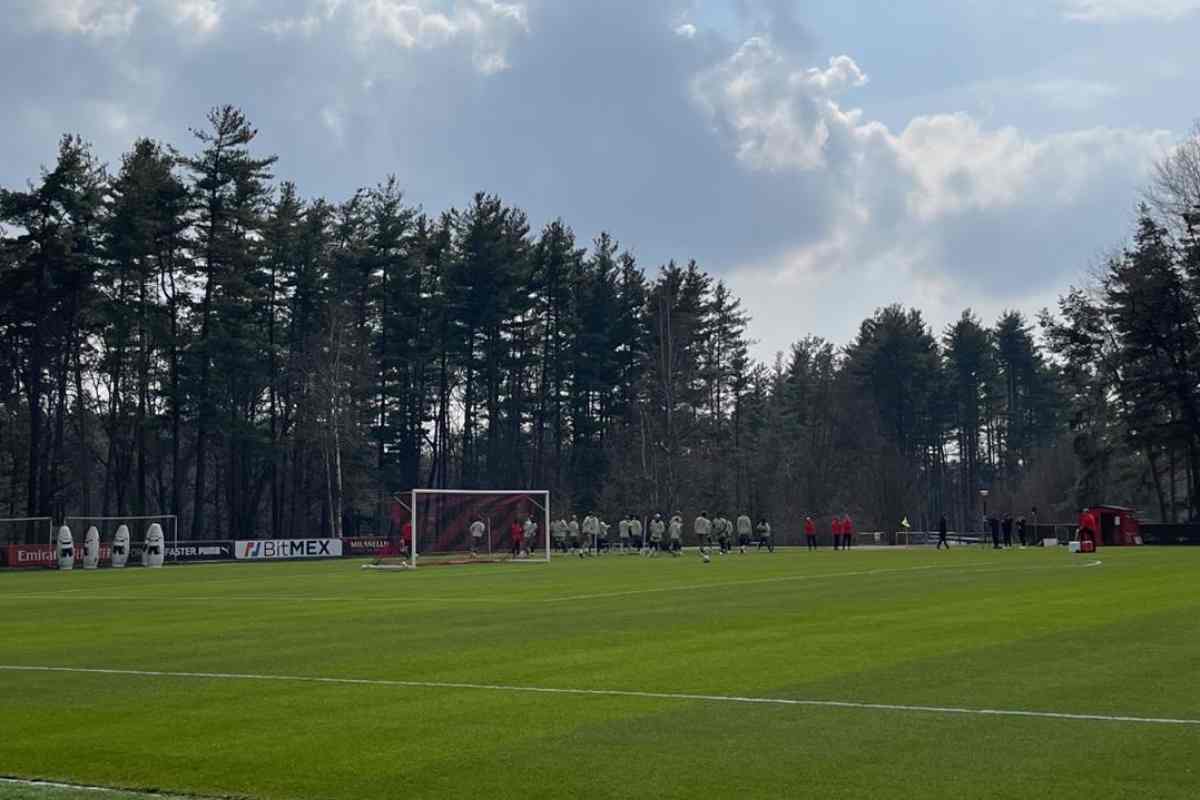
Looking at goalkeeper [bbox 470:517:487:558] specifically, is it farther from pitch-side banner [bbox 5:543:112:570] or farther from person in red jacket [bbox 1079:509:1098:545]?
person in red jacket [bbox 1079:509:1098:545]

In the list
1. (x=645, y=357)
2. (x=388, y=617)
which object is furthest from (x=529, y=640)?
(x=645, y=357)

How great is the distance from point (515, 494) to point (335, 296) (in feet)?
112

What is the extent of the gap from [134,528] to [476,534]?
2484 centimetres

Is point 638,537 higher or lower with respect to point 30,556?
higher

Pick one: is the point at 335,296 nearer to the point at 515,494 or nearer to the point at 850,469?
the point at 515,494

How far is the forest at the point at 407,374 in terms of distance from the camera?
252 feet

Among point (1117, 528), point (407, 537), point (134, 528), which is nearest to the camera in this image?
point (407, 537)

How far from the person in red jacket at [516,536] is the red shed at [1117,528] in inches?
976

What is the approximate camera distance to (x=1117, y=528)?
62.2 meters

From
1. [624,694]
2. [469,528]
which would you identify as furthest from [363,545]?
[624,694]

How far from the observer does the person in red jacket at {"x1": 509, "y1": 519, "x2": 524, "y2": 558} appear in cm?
5894

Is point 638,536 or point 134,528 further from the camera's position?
point 134,528

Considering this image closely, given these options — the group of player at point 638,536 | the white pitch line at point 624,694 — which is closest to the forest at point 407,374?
the group of player at point 638,536

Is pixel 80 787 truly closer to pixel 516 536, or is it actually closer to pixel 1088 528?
pixel 1088 528
